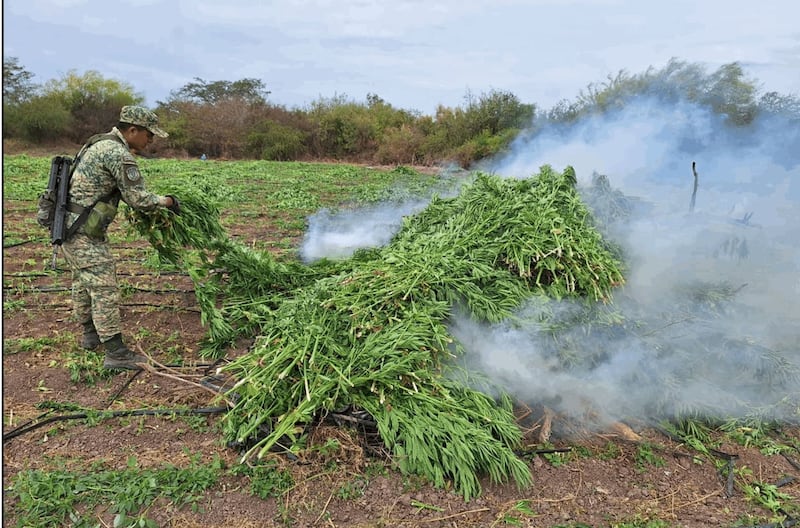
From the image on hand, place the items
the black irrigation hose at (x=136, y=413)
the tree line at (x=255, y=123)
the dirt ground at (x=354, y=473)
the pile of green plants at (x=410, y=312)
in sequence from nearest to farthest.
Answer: the dirt ground at (x=354, y=473) → the pile of green plants at (x=410, y=312) → the black irrigation hose at (x=136, y=413) → the tree line at (x=255, y=123)

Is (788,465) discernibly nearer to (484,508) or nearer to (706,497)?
(706,497)

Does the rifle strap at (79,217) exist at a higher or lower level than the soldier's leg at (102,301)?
higher

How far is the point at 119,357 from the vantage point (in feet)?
13.6

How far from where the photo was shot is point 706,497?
119 inches

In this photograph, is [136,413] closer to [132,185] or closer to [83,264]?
[83,264]

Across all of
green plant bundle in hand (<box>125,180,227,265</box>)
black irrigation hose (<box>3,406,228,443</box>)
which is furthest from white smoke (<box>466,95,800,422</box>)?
green plant bundle in hand (<box>125,180,227,265</box>)

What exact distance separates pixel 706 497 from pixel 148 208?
14.1 ft

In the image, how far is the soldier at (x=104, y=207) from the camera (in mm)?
3980

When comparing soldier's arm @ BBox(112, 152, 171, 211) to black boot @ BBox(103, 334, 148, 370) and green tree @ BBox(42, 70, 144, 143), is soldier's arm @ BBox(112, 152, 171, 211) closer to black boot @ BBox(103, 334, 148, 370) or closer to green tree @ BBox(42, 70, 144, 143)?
black boot @ BBox(103, 334, 148, 370)

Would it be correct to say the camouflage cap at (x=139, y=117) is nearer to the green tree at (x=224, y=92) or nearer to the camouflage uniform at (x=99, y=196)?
the camouflage uniform at (x=99, y=196)

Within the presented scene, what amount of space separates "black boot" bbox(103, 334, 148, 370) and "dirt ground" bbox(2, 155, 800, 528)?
95 millimetres

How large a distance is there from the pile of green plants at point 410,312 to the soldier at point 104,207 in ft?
1.03

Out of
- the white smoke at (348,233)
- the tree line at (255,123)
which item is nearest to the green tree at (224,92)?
the tree line at (255,123)

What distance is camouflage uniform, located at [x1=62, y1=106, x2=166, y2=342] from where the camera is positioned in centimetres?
397
